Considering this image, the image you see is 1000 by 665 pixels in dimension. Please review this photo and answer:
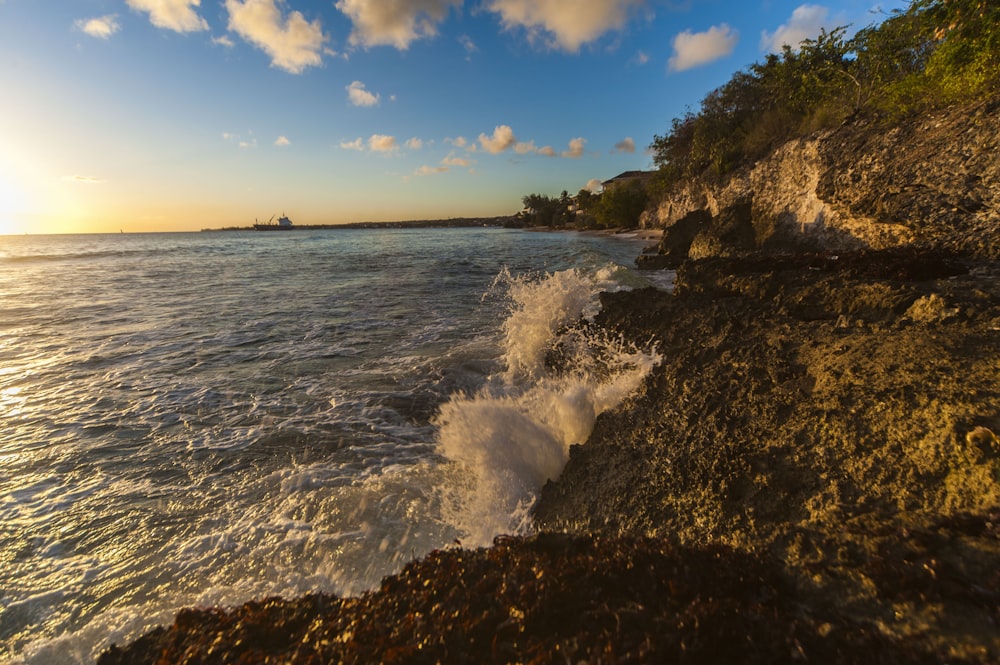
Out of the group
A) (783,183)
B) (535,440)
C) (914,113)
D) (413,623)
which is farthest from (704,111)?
(413,623)

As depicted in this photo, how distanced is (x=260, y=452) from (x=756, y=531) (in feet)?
18.0

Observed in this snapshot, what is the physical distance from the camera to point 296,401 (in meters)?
6.73

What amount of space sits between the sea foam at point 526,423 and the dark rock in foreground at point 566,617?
3.76 ft

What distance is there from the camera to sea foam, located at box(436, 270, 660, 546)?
3.89 meters

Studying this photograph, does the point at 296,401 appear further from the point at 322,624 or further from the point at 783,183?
the point at 783,183

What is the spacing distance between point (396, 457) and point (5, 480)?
178 inches

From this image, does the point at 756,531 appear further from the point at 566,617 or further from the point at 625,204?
the point at 625,204

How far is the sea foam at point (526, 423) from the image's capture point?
3891 mm

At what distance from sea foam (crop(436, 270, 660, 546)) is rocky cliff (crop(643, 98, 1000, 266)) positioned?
6.18 metres

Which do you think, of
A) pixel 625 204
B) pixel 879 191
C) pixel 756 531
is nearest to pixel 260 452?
pixel 756 531

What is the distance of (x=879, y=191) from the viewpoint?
9.55 metres

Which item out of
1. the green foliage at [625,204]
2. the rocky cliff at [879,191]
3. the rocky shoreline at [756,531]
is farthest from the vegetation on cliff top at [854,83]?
the green foliage at [625,204]

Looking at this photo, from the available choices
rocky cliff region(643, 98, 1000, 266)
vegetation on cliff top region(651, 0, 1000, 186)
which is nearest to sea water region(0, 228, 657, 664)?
rocky cliff region(643, 98, 1000, 266)

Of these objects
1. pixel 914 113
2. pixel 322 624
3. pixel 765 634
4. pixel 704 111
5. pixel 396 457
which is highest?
pixel 704 111
